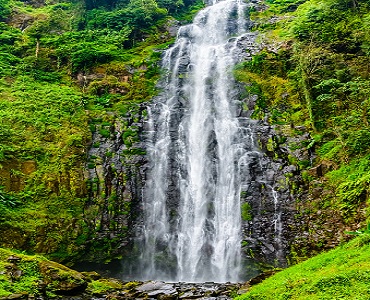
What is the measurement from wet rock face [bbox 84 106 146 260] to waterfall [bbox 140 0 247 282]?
2.33 feet

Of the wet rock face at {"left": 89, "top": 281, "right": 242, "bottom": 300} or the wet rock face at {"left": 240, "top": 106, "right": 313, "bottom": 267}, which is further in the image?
the wet rock face at {"left": 240, "top": 106, "right": 313, "bottom": 267}

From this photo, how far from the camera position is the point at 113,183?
17.1m

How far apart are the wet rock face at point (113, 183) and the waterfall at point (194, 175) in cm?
71

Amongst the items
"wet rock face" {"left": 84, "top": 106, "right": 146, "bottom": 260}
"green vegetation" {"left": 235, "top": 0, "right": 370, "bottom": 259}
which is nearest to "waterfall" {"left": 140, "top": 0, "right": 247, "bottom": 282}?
"wet rock face" {"left": 84, "top": 106, "right": 146, "bottom": 260}

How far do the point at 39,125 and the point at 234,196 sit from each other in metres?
10.4

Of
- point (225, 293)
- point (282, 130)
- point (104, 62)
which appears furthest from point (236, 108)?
point (225, 293)

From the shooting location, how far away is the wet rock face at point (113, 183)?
15.8m

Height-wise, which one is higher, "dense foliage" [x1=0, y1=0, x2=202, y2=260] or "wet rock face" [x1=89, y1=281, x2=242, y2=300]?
"dense foliage" [x1=0, y1=0, x2=202, y2=260]

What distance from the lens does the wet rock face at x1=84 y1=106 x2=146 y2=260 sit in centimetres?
1584

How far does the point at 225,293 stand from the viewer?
1004cm

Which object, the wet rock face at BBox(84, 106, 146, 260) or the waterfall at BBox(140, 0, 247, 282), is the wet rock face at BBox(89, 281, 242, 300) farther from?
the wet rock face at BBox(84, 106, 146, 260)

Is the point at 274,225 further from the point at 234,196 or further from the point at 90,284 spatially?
Answer: the point at 90,284

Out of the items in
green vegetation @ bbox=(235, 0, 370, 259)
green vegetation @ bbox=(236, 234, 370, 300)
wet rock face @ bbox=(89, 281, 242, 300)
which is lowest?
wet rock face @ bbox=(89, 281, 242, 300)

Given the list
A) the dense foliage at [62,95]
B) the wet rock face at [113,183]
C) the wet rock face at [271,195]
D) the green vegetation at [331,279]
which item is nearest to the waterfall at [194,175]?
the wet rock face at [271,195]
